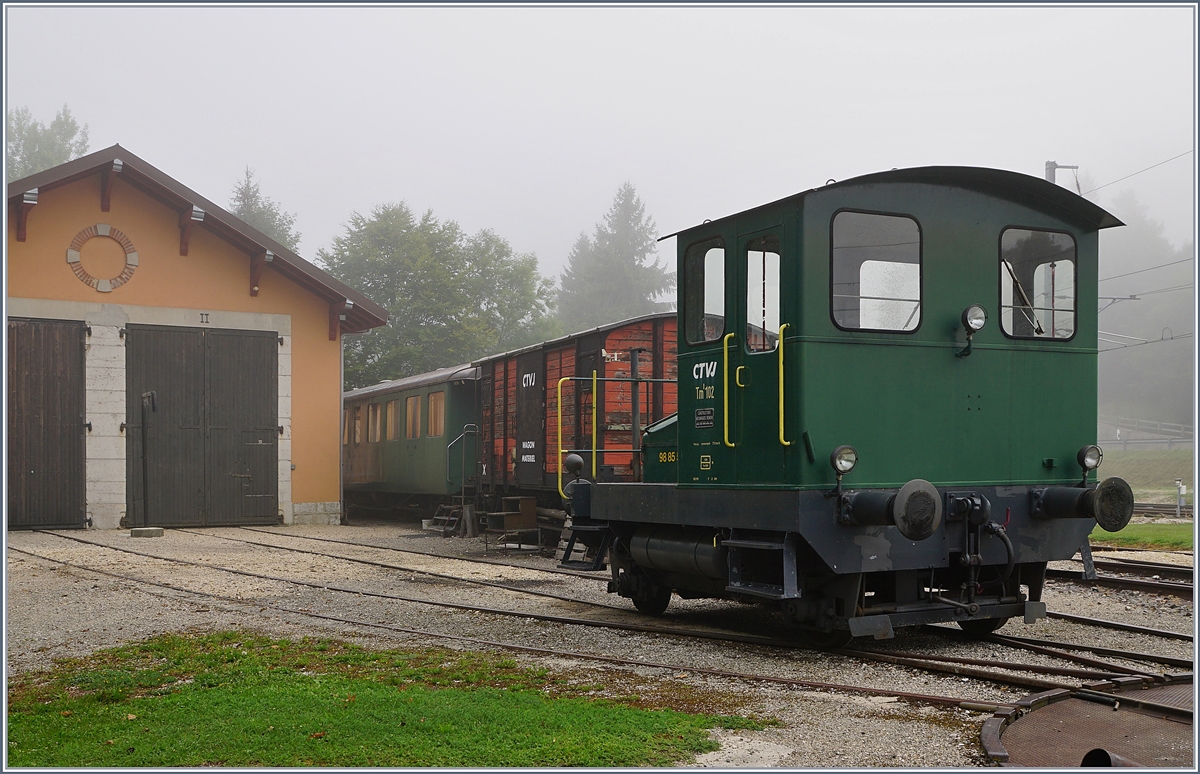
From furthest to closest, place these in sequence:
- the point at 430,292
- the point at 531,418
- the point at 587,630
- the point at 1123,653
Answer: the point at 430,292, the point at 531,418, the point at 587,630, the point at 1123,653

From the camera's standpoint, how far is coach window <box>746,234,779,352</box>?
779 cm

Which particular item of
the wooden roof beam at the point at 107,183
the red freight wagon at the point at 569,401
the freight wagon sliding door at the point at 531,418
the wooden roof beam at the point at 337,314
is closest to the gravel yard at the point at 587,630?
the freight wagon sliding door at the point at 531,418

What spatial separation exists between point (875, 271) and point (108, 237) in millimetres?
18915

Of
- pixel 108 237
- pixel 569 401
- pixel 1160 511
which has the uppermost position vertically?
pixel 108 237

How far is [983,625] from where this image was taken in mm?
8320

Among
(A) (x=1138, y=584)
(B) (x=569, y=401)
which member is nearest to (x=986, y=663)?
(A) (x=1138, y=584)

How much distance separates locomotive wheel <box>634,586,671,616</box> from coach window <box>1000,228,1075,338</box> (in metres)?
3.86

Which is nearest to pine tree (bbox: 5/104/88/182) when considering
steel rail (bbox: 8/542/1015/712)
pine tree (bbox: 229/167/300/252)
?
pine tree (bbox: 229/167/300/252)

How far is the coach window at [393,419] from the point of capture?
1030 inches

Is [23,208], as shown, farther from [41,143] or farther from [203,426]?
[41,143]

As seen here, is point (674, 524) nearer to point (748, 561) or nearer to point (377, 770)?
point (748, 561)

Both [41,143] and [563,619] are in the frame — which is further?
[41,143]

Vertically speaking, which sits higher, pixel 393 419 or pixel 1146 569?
pixel 393 419

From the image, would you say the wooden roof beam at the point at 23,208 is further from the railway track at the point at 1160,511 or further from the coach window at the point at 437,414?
the railway track at the point at 1160,511
